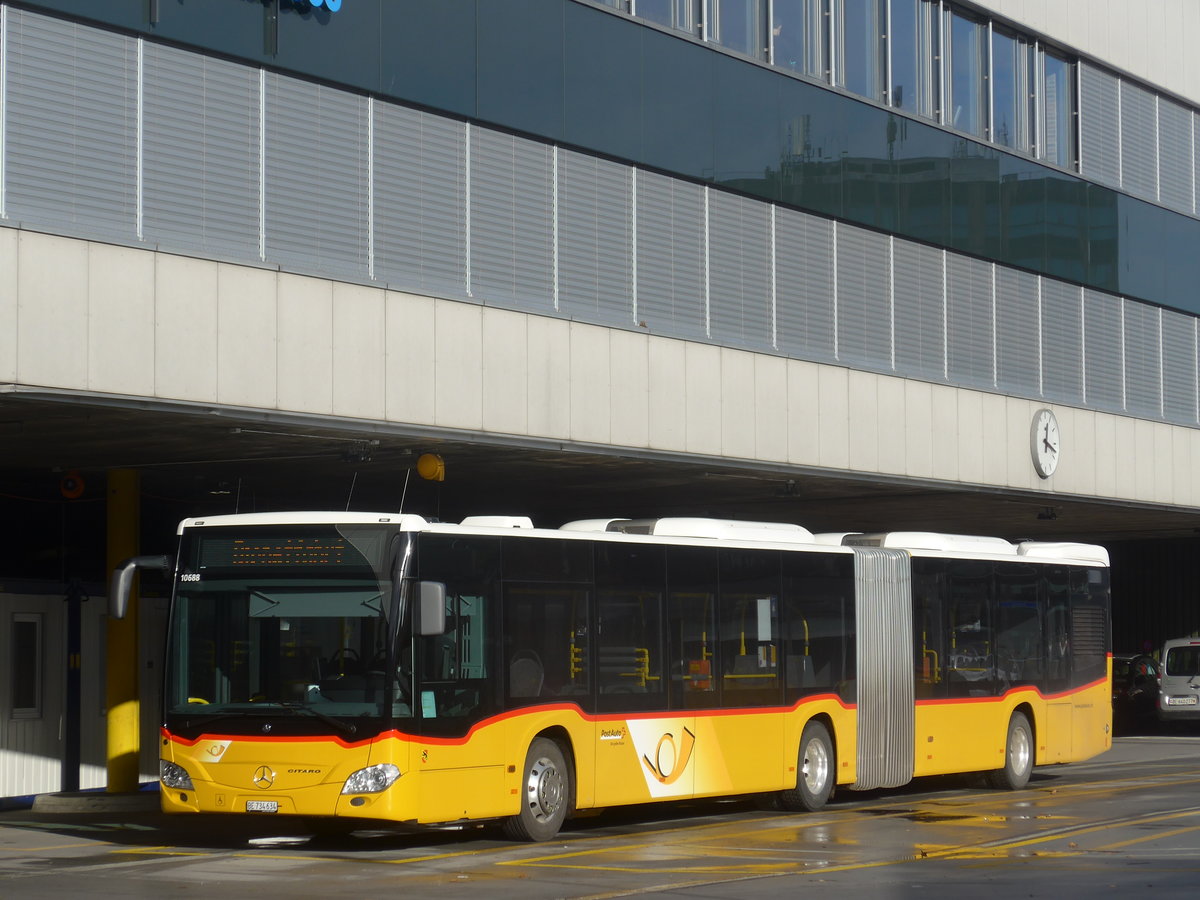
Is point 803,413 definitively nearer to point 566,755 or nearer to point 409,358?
point 409,358

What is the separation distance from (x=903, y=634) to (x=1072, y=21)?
49.5ft

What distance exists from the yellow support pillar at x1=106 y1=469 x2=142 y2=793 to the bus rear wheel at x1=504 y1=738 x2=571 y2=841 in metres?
7.43

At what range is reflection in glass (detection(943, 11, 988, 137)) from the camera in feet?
94.9

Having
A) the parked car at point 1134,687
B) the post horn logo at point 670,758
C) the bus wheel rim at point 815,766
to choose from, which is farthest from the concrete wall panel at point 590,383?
the parked car at point 1134,687

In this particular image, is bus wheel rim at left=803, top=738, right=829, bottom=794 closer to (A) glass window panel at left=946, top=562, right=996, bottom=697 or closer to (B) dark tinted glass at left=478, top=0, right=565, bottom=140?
(A) glass window panel at left=946, top=562, right=996, bottom=697

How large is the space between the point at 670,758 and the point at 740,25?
11.6m

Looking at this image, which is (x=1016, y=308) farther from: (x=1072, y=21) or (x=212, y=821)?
(x=212, y=821)

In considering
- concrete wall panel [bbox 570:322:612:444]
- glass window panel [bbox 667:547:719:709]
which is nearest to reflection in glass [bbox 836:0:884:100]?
concrete wall panel [bbox 570:322:612:444]

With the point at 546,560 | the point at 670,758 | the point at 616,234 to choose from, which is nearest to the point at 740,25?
the point at 616,234

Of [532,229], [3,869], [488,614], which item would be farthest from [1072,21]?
[3,869]

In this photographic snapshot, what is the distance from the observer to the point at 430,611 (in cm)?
1466

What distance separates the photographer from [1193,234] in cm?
3462

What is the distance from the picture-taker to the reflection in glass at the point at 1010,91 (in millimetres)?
29875

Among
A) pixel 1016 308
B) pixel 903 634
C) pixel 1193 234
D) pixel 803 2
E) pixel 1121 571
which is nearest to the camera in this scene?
pixel 903 634
